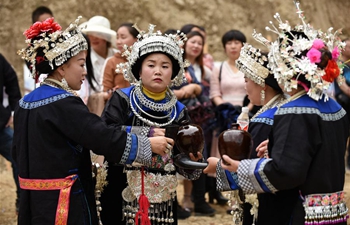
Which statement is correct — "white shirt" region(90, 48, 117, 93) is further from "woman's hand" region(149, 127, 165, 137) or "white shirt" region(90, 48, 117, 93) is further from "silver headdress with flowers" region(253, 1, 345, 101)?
"silver headdress with flowers" region(253, 1, 345, 101)

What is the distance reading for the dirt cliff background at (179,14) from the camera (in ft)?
36.0

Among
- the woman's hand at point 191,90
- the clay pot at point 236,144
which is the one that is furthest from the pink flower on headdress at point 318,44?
the woman's hand at point 191,90

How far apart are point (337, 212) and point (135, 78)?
190cm

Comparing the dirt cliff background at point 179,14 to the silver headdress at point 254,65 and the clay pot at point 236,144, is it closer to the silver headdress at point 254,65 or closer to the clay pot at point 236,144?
the silver headdress at point 254,65

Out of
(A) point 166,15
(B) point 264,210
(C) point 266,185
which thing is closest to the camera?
(C) point 266,185

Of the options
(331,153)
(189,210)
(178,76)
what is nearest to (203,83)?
(189,210)

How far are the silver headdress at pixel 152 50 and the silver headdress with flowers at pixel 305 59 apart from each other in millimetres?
1137

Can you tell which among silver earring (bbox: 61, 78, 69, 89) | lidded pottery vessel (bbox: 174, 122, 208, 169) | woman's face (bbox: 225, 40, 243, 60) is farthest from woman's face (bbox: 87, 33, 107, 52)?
lidded pottery vessel (bbox: 174, 122, 208, 169)

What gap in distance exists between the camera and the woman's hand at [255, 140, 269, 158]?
3693 mm

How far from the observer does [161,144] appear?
13.1 ft

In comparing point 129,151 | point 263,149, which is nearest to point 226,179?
point 263,149

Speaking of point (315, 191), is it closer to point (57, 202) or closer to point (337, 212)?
point (337, 212)

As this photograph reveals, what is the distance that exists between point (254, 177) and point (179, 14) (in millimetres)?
8614

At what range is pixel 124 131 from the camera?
154 inches
